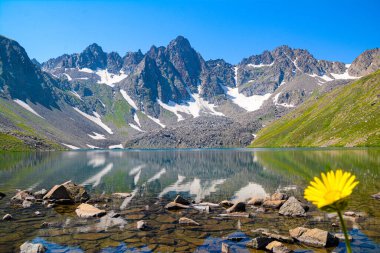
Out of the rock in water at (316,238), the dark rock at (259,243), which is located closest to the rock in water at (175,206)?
the dark rock at (259,243)

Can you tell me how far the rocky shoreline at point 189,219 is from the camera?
2181cm

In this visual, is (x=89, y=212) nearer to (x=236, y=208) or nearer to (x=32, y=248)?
(x=32, y=248)

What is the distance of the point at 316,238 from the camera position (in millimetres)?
21969

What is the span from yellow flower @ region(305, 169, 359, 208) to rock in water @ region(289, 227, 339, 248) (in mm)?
18746

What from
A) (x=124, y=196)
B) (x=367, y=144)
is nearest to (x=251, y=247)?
(x=124, y=196)

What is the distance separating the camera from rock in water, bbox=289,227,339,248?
2153 centimetres

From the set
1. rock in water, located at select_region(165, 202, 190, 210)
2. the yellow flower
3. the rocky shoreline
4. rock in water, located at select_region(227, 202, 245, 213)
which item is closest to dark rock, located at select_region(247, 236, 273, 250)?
the rocky shoreline

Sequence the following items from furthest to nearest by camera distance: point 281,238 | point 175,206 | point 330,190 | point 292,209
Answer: point 175,206, point 292,209, point 281,238, point 330,190

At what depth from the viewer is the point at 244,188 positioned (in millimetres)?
53000

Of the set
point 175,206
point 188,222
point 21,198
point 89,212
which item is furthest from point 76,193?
point 188,222

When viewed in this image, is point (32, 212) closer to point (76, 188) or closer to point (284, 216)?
point (76, 188)

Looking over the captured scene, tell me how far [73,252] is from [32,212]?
628 inches

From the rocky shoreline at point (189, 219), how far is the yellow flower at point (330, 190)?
16714 millimetres

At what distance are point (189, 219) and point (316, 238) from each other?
11049mm
